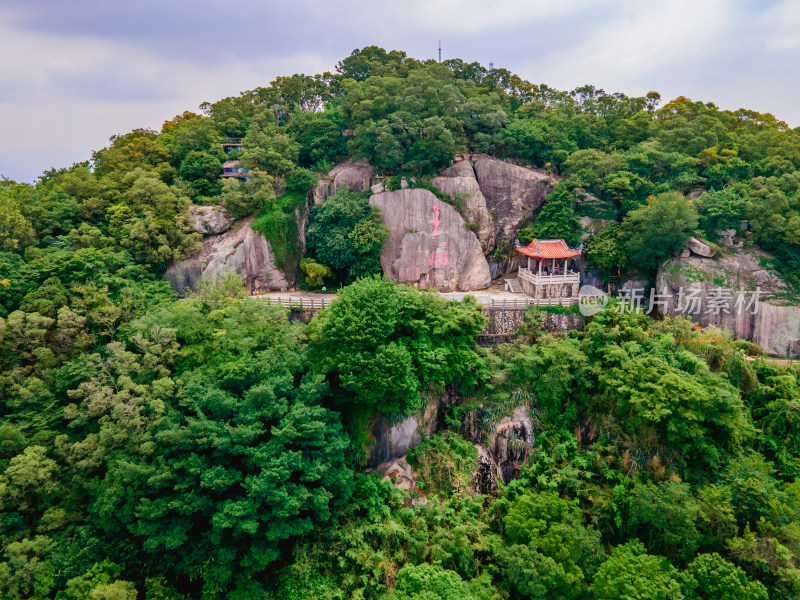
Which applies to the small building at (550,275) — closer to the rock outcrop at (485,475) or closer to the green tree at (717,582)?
the rock outcrop at (485,475)

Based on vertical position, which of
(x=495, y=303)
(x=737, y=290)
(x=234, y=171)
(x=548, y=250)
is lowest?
(x=495, y=303)

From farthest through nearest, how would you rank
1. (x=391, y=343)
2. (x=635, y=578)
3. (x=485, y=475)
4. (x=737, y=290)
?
(x=737, y=290)
(x=485, y=475)
(x=391, y=343)
(x=635, y=578)

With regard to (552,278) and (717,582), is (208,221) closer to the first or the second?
(552,278)

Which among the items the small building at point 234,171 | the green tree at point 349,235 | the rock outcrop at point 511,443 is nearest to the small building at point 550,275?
the rock outcrop at point 511,443

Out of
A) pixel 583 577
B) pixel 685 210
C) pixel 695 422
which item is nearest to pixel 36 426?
pixel 583 577

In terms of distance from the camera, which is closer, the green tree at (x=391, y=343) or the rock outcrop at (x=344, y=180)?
the green tree at (x=391, y=343)

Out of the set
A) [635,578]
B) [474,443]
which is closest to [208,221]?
[474,443]

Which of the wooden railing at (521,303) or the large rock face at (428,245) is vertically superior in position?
the large rock face at (428,245)

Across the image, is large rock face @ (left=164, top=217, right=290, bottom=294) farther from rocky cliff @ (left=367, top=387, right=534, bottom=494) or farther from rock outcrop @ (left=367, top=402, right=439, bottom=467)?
rocky cliff @ (left=367, top=387, right=534, bottom=494)
